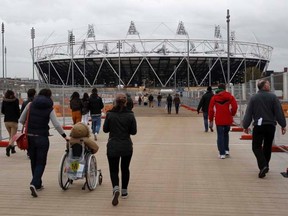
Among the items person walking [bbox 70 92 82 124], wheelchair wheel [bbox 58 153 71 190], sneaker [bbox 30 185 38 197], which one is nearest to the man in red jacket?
wheelchair wheel [bbox 58 153 71 190]

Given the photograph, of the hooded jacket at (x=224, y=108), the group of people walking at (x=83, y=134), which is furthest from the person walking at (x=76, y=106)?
the group of people walking at (x=83, y=134)

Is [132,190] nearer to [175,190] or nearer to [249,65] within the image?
[175,190]

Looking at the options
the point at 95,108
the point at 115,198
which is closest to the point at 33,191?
the point at 115,198

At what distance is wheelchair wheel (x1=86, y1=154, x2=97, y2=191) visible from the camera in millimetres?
7098

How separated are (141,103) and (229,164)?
166ft

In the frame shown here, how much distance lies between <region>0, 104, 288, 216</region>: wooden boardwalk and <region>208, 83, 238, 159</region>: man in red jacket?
1.32 ft

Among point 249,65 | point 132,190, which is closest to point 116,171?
point 132,190

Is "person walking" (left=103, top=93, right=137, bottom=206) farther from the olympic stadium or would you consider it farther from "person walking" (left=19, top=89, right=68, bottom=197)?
the olympic stadium

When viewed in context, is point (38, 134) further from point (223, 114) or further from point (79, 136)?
point (223, 114)

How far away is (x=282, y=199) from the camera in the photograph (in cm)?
678

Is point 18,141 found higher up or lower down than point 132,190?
higher up

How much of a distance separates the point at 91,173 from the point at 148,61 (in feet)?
278

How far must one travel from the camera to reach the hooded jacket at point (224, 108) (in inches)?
424

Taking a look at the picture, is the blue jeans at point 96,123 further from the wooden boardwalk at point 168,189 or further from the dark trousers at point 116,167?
the dark trousers at point 116,167
